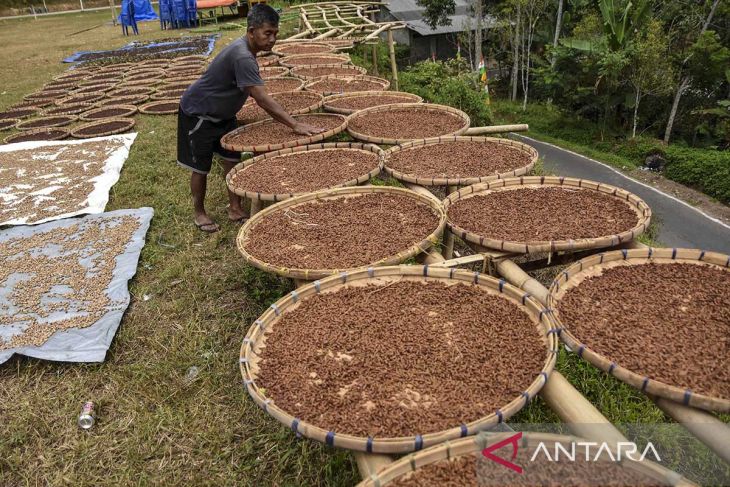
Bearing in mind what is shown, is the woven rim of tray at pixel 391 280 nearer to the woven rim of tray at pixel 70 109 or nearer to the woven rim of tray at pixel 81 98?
the woven rim of tray at pixel 70 109

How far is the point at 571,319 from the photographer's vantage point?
1.80m

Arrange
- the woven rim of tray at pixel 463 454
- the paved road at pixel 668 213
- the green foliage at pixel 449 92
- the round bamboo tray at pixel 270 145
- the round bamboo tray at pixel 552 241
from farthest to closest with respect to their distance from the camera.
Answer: the paved road at pixel 668 213
the green foliage at pixel 449 92
the round bamboo tray at pixel 270 145
the round bamboo tray at pixel 552 241
the woven rim of tray at pixel 463 454

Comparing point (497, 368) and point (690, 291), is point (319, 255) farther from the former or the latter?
point (690, 291)

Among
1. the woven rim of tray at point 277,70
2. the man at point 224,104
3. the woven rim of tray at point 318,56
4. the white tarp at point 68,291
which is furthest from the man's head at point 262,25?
the woven rim of tray at point 318,56

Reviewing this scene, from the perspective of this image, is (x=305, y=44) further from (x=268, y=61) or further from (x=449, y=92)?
(x=449, y=92)

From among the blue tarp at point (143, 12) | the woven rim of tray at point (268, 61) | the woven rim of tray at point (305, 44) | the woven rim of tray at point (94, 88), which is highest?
the blue tarp at point (143, 12)

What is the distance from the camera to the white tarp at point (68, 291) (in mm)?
2607

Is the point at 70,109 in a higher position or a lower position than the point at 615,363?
higher

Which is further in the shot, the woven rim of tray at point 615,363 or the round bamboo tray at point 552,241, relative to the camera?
the round bamboo tray at point 552,241

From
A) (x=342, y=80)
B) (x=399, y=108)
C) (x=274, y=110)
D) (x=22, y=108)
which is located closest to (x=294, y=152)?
(x=274, y=110)

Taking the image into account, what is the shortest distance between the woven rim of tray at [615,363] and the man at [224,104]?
2362 millimetres

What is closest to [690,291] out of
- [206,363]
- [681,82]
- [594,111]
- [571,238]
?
[571,238]

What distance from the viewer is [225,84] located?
3.60m

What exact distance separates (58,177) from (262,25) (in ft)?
9.87
